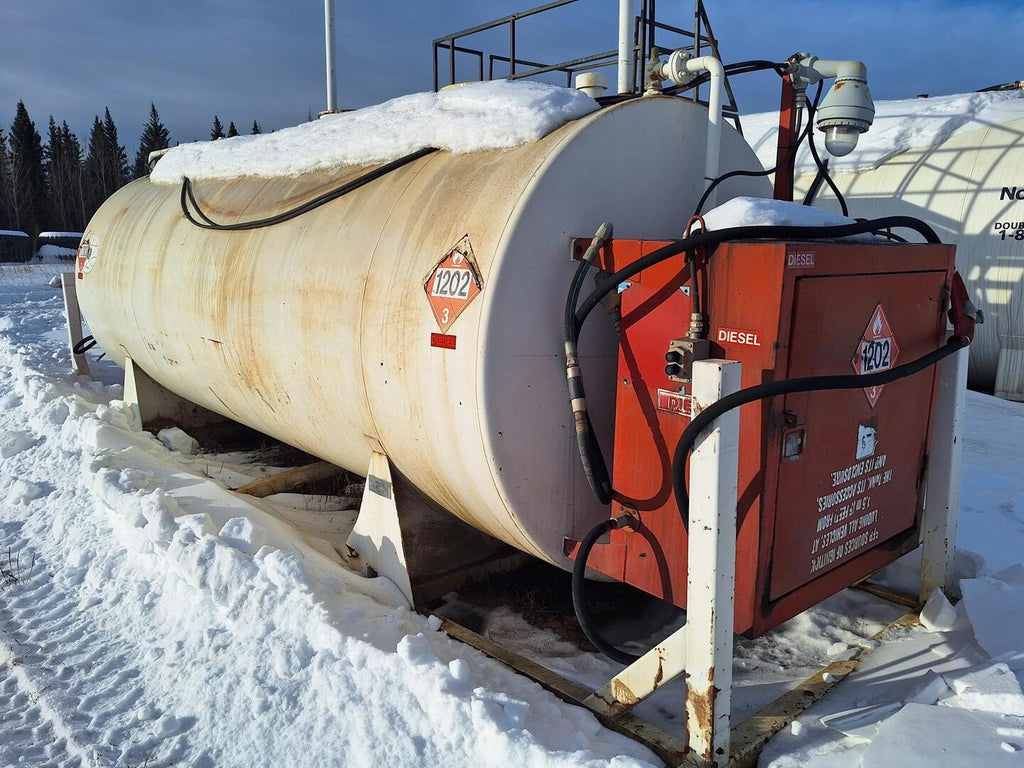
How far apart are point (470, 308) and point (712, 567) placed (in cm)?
124

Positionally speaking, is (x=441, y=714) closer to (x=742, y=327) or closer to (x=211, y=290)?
(x=742, y=327)

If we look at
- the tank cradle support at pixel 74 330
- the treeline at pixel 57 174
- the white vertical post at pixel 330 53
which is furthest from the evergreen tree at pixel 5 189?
the white vertical post at pixel 330 53

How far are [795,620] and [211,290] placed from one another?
3.78 meters

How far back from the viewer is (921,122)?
364 inches

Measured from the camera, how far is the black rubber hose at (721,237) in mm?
2445

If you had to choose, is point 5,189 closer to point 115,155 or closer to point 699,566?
point 115,155

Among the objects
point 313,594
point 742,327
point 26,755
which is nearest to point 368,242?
point 313,594

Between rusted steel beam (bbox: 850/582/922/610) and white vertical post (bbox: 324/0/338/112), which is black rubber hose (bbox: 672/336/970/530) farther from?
white vertical post (bbox: 324/0/338/112)

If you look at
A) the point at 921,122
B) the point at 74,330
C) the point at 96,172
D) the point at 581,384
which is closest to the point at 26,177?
the point at 96,172

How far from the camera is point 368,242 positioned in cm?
359

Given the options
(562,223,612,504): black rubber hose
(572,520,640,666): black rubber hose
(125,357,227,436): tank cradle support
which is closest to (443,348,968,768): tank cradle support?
(572,520,640,666): black rubber hose

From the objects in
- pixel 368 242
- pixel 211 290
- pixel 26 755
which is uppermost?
pixel 368 242

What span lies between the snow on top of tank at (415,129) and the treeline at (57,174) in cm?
5064

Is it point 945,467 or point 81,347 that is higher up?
point 945,467
